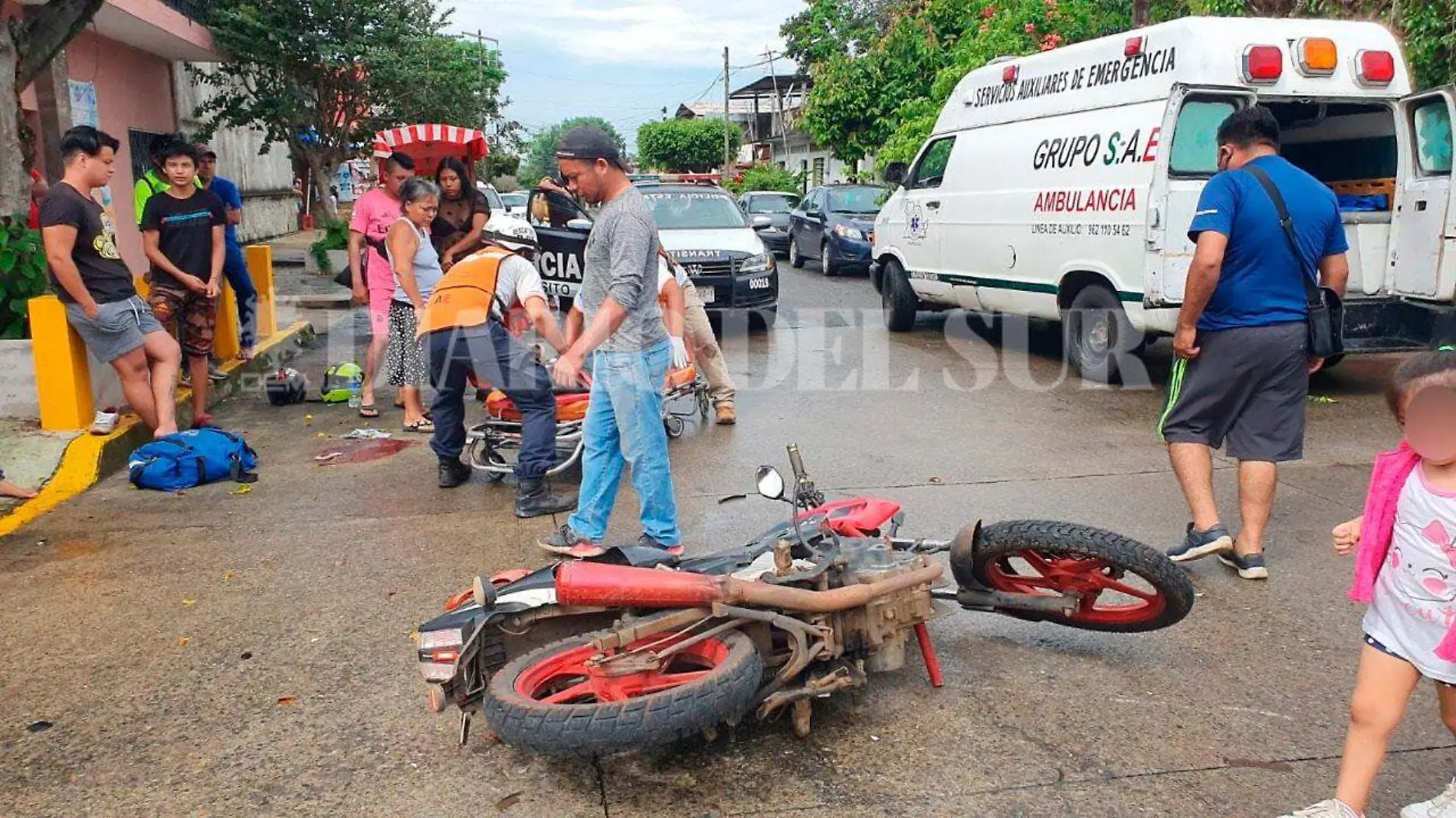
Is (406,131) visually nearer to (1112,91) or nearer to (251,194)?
(1112,91)

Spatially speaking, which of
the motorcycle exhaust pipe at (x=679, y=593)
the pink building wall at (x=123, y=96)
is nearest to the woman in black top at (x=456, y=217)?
the motorcycle exhaust pipe at (x=679, y=593)

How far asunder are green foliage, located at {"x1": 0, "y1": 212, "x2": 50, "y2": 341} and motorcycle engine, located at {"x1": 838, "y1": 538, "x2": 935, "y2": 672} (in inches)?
236

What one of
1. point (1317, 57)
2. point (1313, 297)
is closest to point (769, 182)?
point (1317, 57)

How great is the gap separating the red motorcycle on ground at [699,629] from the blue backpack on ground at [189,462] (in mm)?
3278

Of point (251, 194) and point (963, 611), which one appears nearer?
point (963, 611)

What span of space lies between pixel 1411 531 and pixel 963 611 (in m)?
1.82

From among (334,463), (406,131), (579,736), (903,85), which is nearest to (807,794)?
(579,736)

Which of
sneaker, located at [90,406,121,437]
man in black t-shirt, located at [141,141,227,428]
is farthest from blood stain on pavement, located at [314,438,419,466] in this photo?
sneaker, located at [90,406,121,437]

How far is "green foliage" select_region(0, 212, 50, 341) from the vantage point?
6.86 m

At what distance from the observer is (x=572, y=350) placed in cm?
407

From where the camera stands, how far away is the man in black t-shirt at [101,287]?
577 centimetres

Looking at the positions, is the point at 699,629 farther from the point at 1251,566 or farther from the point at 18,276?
the point at 18,276

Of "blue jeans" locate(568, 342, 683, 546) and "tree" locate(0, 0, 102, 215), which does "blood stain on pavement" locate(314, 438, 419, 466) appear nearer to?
"blue jeans" locate(568, 342, 683, 546)

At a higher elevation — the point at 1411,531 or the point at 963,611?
the point at 1411,531
